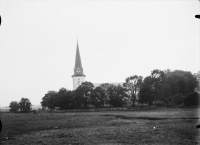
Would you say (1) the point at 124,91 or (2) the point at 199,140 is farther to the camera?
(1) the point at 124,91

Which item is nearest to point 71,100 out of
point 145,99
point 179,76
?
point 145,99

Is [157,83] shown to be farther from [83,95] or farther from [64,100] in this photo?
[64,100]

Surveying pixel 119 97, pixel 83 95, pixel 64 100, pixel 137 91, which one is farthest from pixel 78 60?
pixel 137 91

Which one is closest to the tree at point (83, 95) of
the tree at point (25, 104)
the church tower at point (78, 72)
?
the tree at point (25, 104)

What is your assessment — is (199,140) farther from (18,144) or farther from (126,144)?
(18,144)

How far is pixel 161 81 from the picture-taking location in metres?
70.8

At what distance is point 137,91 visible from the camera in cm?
8369

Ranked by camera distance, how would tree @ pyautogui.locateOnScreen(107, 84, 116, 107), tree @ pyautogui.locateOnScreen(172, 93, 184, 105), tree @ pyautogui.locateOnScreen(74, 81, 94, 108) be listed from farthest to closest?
tree @ pyautogui.locateOnScreen(107, 84, 116, 107) < tree @ pyautogui.locateOnScreen(74, 81, 94, 108) < tree @ pyautogui.locateOnScreen(172, 93, 184, 105)

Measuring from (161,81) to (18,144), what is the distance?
211 ft

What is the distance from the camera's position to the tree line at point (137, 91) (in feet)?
231

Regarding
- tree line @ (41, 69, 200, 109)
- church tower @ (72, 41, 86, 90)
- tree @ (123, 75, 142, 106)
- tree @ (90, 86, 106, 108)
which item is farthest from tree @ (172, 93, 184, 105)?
church tower @ (72, 41, 86, 90)

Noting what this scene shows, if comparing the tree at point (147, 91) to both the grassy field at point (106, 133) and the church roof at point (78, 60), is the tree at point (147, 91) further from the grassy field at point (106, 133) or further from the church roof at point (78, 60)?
the church roof at point (78, 60)

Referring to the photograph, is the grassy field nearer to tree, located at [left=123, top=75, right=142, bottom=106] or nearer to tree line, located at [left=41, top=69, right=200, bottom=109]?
tree line, located at [left=41, top=69, right=200, bottom=109]

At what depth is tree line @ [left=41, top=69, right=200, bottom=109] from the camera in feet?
231
